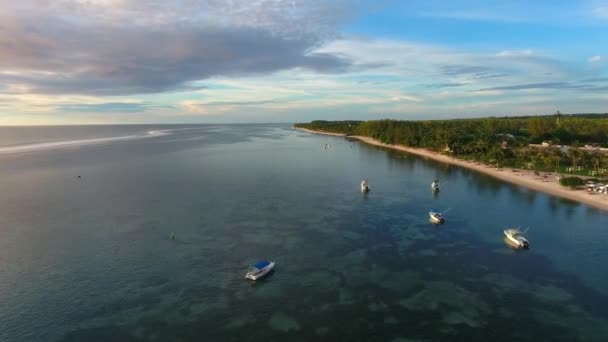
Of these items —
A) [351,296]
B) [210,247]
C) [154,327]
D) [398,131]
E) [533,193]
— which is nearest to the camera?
[154,327]

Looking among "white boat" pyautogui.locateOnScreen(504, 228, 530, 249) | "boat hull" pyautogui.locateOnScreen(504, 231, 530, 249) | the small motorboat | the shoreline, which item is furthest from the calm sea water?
the shoreline

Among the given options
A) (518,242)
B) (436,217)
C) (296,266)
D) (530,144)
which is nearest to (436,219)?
(436,217)

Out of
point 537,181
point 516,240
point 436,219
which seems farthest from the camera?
point 537,181

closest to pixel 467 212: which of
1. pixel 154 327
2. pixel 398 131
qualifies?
pixel 154 327

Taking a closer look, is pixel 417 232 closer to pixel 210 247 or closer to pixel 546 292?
pixel 546 292

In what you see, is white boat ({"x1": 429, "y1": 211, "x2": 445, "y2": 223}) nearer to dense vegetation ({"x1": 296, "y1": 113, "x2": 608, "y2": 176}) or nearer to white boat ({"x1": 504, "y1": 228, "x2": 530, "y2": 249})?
white boat ({"x1": 504, "y1": 228, "x2": 530, "y2": 249})

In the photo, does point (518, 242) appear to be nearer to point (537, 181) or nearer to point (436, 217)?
point (436, 217)
